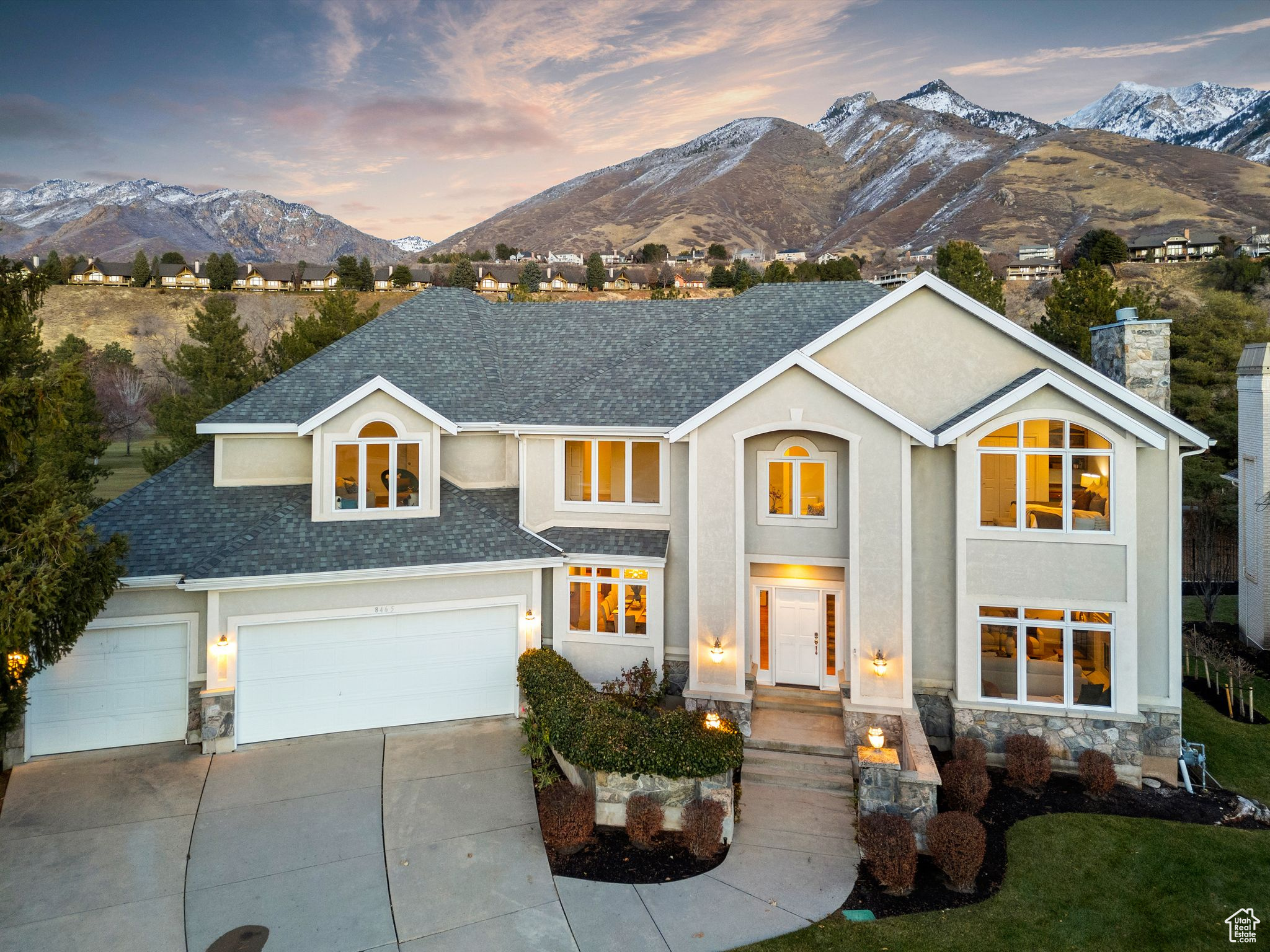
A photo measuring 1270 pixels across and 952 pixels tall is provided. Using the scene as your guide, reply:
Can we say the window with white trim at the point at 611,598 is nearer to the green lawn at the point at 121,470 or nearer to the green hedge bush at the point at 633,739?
the green hedge bush at the point at 633,739

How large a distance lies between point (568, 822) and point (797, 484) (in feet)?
24.5

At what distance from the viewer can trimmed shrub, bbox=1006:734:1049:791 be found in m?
11.3

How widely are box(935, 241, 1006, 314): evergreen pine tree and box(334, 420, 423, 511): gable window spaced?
35613 millimetres

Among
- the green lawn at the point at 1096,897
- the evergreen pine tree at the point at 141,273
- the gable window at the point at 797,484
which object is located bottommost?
the green lawn at the point at 1096,897

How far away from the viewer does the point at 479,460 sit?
51.0ft

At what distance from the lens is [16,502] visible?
8.47 meters

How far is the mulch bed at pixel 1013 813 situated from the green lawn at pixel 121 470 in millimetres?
39681

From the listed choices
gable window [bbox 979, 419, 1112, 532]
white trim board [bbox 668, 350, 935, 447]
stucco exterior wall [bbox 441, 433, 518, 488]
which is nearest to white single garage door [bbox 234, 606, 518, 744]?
stucco exterior wall [bbox 441, 433, 518, 488]

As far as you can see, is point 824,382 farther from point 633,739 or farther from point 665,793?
point 665,793

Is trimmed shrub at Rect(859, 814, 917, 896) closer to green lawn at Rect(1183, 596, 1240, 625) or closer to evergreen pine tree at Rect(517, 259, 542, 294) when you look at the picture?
green lawn at Rect(1183, 596, 1240, 625)

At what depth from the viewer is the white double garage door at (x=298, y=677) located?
38.5ft

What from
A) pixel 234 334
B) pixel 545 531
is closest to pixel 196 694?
pixel 545 531

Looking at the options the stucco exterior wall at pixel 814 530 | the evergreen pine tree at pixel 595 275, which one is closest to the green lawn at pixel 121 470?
the stucco exterior wall at pixel 814 530

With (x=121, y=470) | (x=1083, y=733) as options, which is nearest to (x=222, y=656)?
(x=1083, y=733)
